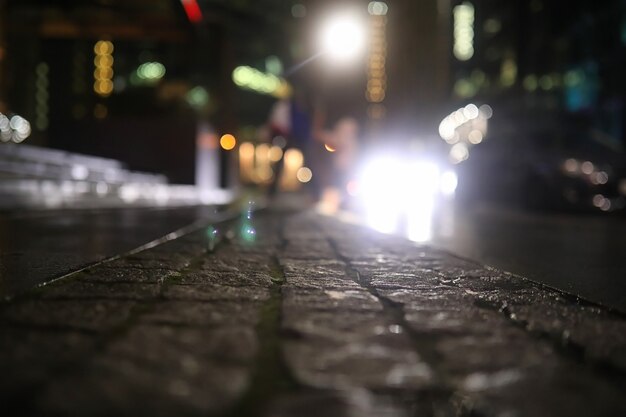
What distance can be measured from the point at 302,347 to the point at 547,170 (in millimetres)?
12243

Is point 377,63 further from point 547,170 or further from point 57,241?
point 57,241

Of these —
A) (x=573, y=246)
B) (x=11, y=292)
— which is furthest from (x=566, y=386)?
(x=573, y=246)

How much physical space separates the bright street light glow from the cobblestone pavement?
12319 mm

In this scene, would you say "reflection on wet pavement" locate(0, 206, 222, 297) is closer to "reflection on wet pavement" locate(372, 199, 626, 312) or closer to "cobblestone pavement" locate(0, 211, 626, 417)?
"cobblestone pavement" locate(0, 211, 626, 417)

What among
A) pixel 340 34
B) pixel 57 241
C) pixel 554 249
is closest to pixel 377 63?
pixel 340 34

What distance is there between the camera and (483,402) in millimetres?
1623

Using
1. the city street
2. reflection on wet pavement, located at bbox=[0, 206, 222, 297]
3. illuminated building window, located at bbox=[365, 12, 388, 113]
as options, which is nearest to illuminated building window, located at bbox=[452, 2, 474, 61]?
the city street

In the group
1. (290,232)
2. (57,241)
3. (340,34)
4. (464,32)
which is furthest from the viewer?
(464,32)

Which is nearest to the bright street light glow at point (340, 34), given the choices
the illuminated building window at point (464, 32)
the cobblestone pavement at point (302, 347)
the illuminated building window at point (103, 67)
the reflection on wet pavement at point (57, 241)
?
the illuminated building window at point (103, 67)

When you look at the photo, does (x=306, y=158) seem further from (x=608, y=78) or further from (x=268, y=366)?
(x=608, y=78)

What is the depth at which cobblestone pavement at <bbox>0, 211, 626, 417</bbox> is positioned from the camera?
1.59 m

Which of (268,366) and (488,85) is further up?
(488,85)

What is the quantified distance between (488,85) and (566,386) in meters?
47.7

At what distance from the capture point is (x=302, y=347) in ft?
6.73
